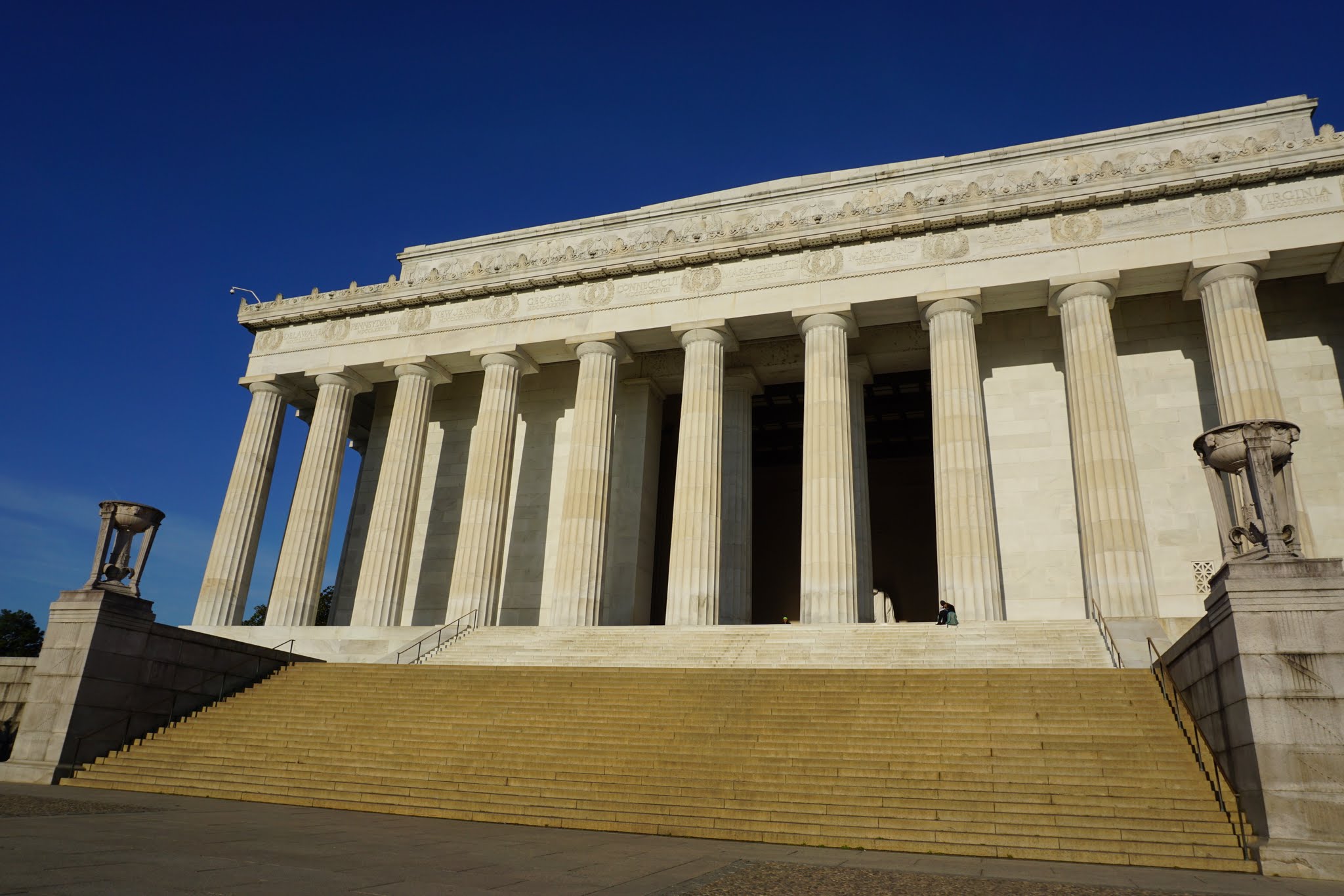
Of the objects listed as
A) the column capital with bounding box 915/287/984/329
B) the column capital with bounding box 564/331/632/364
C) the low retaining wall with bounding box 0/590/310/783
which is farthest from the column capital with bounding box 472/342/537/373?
the low retaining wall with bounding box 0/590/310/783

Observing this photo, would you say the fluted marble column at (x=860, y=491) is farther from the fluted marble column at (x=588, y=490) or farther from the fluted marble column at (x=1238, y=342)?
the fluted marble column at (x=1238, y=342)

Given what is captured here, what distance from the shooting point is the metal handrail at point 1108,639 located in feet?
64.3

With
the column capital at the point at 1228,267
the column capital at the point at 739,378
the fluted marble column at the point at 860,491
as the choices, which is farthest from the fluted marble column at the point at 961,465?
the column capital at the point at 739,378

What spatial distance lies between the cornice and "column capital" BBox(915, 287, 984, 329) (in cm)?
234

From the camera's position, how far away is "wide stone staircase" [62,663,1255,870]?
1141 cm

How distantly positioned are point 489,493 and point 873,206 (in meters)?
17.1

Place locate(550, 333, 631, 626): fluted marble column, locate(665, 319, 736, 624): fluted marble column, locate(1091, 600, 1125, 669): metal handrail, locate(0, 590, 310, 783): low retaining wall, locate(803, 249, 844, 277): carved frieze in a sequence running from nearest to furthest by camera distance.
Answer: locate(0, 590, 310, 783): low retaining wall < locate(1091, 600, 1125, 669): metal handrail < locate(665, 319, 736, 624): fluted marble column < locate(550, 333, 631, 626): fluted marble column < locate(803, 249, 844, 277): carved frieze

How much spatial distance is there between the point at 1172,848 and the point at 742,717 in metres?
7.40

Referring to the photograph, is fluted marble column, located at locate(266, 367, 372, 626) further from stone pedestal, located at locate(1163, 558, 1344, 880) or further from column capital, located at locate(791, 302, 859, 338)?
stone pedestal, located at locate(1163, 558, 1344, 880)

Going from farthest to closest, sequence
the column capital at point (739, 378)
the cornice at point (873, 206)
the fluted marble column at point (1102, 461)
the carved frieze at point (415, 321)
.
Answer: the carved frieze at point (415, 321)
the column capital at point (739, 378)
the cornice at point (873, 206)
the fluted marble column at point (1102, 461)

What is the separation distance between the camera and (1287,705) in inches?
416

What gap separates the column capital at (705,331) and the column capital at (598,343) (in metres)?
2.26

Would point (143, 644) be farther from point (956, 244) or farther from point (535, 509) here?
point (956, 244)

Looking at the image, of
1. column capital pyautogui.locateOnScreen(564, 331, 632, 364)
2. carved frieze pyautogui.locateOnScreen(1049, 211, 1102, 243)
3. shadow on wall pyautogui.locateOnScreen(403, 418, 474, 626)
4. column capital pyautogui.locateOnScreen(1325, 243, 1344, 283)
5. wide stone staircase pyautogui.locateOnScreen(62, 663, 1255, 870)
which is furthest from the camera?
shadow on wall pyautogui.locateOnScreen(403, 418, 474, 626)
